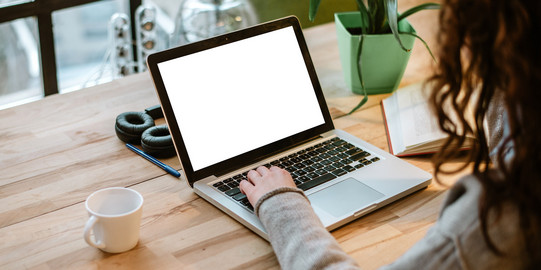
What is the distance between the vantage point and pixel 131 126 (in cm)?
121

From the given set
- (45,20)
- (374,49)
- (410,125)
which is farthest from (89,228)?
(45,20)

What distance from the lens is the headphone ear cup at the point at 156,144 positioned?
1.15m

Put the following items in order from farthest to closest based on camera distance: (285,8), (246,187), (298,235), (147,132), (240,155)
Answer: (285,8)
(147,132)
(240,155)
(246,187)
(298,235)

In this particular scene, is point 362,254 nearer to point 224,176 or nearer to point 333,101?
point 224,176

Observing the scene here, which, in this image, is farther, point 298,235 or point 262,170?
point 262,170

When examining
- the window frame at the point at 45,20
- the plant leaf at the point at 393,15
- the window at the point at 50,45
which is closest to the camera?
the plant leaf at the point at 393,15

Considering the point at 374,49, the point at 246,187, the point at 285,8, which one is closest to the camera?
the point at 246,187

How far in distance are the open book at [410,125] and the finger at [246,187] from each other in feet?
1.11

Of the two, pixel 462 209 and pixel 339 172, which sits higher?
pixel 462 209

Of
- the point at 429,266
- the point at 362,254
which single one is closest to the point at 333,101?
the point at 362,254

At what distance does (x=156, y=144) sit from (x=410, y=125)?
1.71 feet

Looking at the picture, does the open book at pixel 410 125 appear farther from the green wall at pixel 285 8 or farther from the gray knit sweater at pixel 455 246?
the green wall at pixel 285 8

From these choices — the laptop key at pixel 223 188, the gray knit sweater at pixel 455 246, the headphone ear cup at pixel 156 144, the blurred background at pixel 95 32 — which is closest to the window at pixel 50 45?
the blurred background at pixel 95 32

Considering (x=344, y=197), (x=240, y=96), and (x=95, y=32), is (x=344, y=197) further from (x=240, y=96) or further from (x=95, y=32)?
(x=95, y=32)
